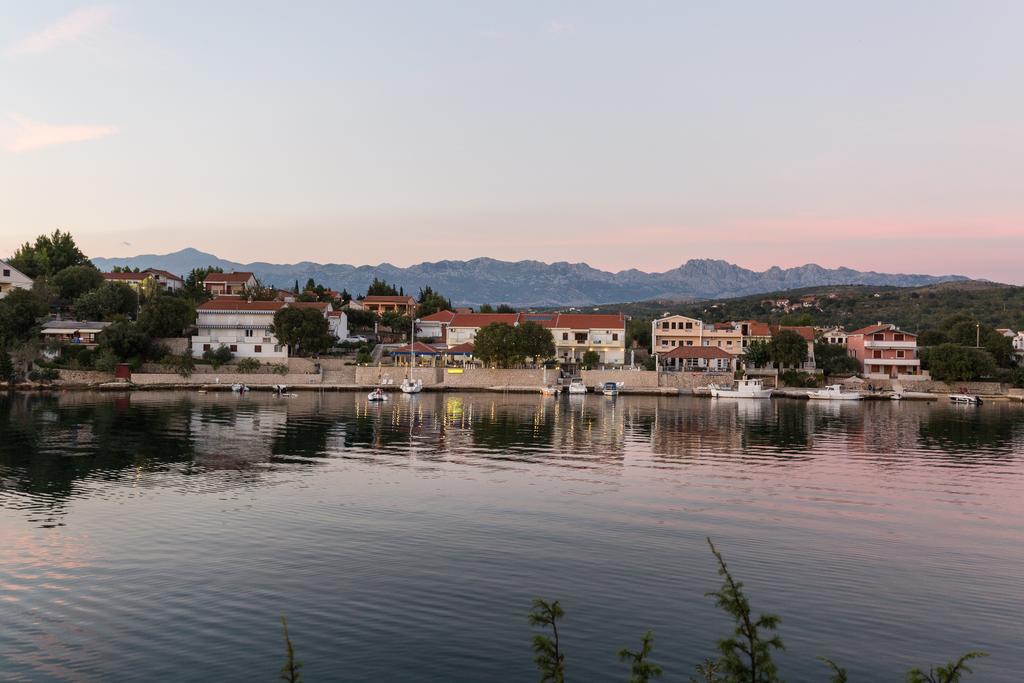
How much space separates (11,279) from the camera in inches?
3851

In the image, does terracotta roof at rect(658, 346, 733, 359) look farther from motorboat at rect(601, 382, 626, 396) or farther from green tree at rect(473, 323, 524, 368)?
green tree at rect(473, 323, 524, 368)

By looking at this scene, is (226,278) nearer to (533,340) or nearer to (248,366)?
(248,366)

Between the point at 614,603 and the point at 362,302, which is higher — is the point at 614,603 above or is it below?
below

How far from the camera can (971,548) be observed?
72.2 ft

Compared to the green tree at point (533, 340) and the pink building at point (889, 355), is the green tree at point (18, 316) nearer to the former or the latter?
the green tree at point (533, 340)

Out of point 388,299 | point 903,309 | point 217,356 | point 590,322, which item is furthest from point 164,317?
point 903,309

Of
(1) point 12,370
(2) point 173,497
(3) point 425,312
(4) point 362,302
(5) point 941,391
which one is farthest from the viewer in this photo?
(4) point 362,302

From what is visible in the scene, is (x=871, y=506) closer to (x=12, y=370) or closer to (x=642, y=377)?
(x=642, y=377)

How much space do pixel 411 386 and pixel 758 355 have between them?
41557 millimetres

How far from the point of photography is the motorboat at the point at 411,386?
273 feet

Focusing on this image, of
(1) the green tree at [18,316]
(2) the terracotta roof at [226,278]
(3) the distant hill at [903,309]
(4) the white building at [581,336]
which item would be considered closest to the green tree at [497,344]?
(4) the white building at [581,336]

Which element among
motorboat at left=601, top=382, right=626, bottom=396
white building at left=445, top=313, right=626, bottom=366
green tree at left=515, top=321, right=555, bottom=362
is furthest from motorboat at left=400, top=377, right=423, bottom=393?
motorboat at left=601, top=382, right=626, bottom=396

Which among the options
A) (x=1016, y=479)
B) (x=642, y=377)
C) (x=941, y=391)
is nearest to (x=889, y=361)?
(x=941, y=391)

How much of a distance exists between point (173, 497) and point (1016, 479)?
3479cm
